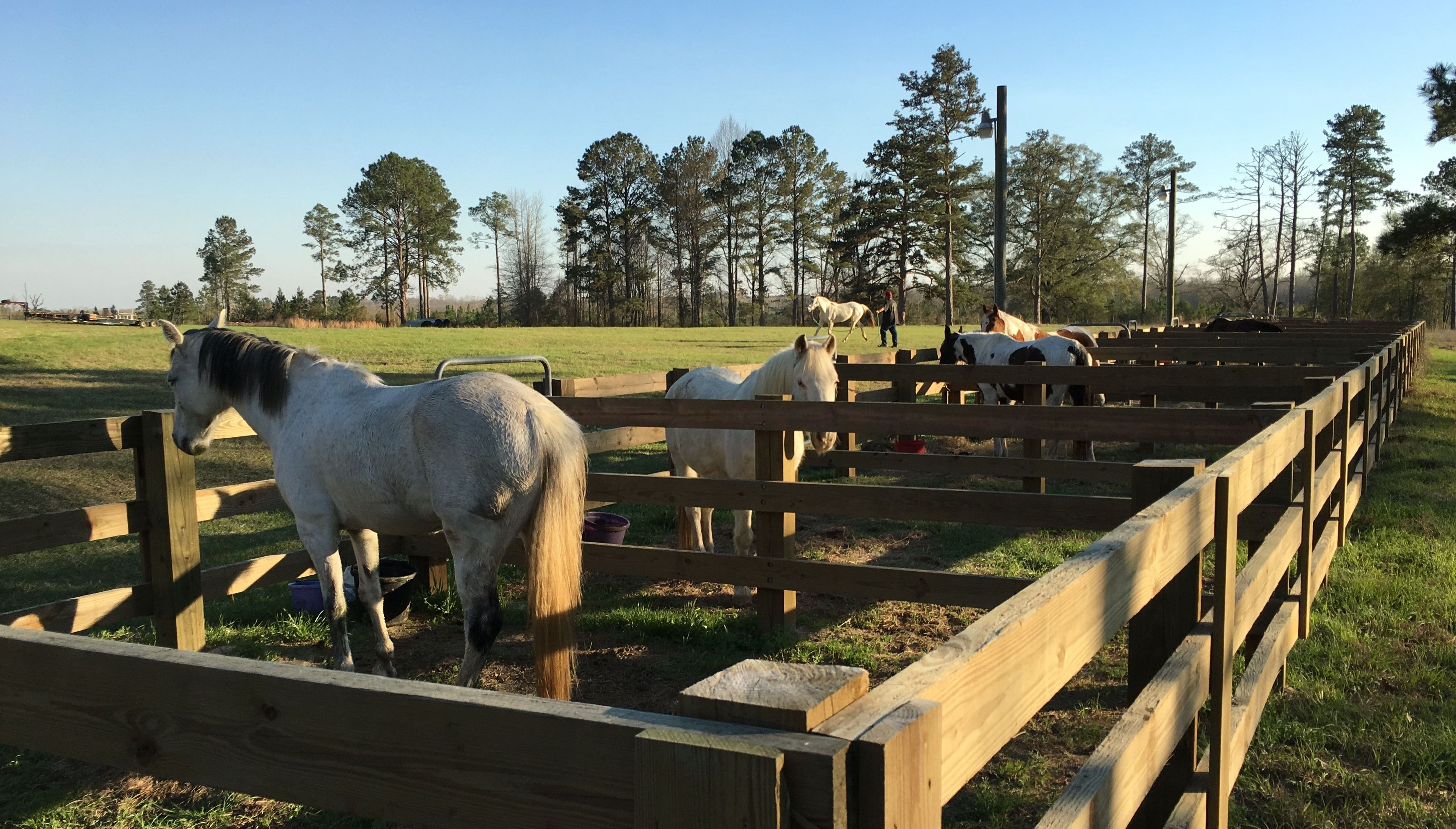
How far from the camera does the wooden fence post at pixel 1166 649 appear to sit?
8.77ft

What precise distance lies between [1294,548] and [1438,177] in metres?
30.6

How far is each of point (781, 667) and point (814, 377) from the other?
18.4ft

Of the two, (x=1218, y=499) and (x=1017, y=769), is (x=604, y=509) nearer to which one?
(x=1017, y=769)

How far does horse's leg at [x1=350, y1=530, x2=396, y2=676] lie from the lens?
4961 mm

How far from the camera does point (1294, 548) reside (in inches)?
174

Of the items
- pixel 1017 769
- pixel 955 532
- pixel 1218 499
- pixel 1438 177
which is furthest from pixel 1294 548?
pixel 1438 177

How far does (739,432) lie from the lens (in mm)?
6570

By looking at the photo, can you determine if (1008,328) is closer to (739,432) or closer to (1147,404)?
(1147,404)

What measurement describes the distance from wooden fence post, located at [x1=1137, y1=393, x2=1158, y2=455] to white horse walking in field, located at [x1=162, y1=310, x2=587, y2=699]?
8698 millimetres

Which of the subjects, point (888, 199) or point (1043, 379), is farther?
point (888, 199)

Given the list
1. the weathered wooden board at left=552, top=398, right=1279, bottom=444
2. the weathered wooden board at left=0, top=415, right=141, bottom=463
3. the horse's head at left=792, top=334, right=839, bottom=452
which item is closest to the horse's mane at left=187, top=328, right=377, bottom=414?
the weathered wooden board at left=0, top=415, right=141, bottom=463

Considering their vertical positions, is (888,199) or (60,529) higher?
(888,199)

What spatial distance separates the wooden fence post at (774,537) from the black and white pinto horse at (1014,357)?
550 cm

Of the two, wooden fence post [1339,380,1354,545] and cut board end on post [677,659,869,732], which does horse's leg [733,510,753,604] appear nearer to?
wooden fence post [1339,380,1354,545]
